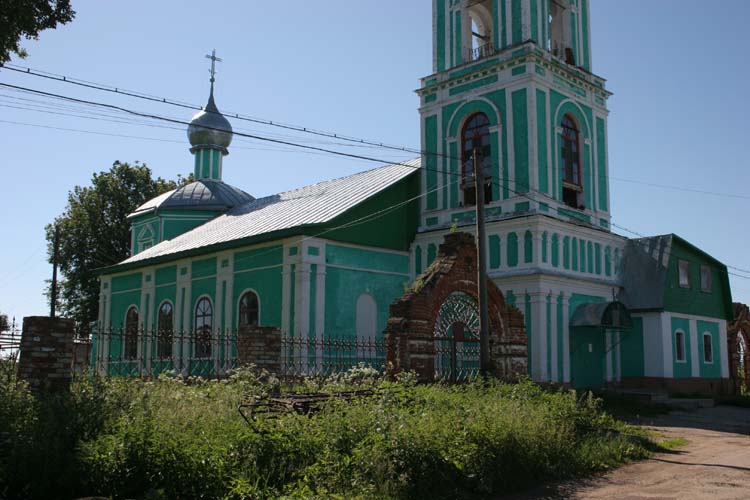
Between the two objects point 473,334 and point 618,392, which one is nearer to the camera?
point 473,334

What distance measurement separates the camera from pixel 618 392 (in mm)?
21031

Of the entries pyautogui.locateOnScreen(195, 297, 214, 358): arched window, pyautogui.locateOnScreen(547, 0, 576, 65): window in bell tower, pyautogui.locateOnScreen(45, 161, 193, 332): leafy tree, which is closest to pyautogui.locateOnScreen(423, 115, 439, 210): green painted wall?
pyautogui.locateOnScreen(547, 0, 576, 65): window in bell tower

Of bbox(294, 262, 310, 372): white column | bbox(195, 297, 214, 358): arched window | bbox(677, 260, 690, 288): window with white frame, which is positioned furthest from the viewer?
bbox(677, 260, 690, 288): window with white frame

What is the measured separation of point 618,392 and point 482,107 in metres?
9.31

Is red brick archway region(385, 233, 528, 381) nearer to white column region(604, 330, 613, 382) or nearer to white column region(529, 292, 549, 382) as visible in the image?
white column region(529, 292, 549, 382)

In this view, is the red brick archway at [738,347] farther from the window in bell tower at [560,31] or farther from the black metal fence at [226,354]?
the black metal fence at [226,354]

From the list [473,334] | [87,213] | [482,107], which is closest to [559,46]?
[482,107]

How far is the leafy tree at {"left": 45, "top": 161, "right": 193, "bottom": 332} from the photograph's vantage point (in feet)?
130

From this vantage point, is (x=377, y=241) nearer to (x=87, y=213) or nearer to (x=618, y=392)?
(x=618, y=392)

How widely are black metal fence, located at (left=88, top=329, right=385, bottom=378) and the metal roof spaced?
787 centimetres

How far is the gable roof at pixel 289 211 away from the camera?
Result: 22.3 metres

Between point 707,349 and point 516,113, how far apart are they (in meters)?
10.9

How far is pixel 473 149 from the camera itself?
74.6ft

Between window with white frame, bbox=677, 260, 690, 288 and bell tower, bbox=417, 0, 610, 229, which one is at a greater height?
bell tower, bbox=417, 0, 610, 229
